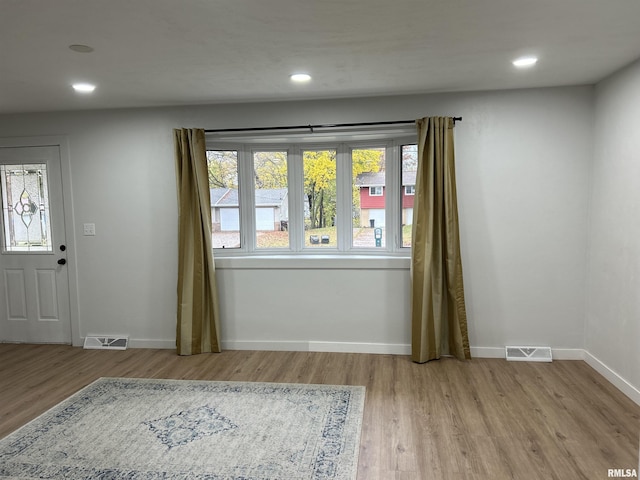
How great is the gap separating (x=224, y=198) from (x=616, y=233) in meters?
3.34

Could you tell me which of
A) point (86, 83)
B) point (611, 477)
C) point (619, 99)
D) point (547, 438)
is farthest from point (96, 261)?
point (619, 99)

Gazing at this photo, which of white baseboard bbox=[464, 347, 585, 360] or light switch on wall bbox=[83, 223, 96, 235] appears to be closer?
white baseboard bbox=[464, 347, 585, 360]

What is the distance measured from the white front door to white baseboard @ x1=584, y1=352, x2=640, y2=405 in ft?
16.1

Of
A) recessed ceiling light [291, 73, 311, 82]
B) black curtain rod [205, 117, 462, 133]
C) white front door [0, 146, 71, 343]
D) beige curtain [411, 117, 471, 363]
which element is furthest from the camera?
white front door [0, 146, 71, 343]

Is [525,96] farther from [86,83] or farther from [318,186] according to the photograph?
[86,83]

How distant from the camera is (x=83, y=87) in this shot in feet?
10.6

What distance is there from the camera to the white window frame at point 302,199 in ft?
12.9

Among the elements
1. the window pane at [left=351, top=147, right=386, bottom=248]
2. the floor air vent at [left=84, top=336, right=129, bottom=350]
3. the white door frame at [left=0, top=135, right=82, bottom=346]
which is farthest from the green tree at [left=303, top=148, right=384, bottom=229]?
the white door frame at [left=0, top=135, right=82, bottom=346]

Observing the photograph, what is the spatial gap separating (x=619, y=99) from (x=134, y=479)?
397cm

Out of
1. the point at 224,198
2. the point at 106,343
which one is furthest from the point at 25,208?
the point at 224,198

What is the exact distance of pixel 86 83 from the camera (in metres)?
3.14

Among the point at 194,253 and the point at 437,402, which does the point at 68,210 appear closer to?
the point at 194,253

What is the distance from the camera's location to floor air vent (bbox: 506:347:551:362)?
3617 mm

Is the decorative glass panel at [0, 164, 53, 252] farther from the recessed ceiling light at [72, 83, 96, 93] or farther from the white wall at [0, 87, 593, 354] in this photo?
the recessed ceiling light at [72, 83, 96, 93]
